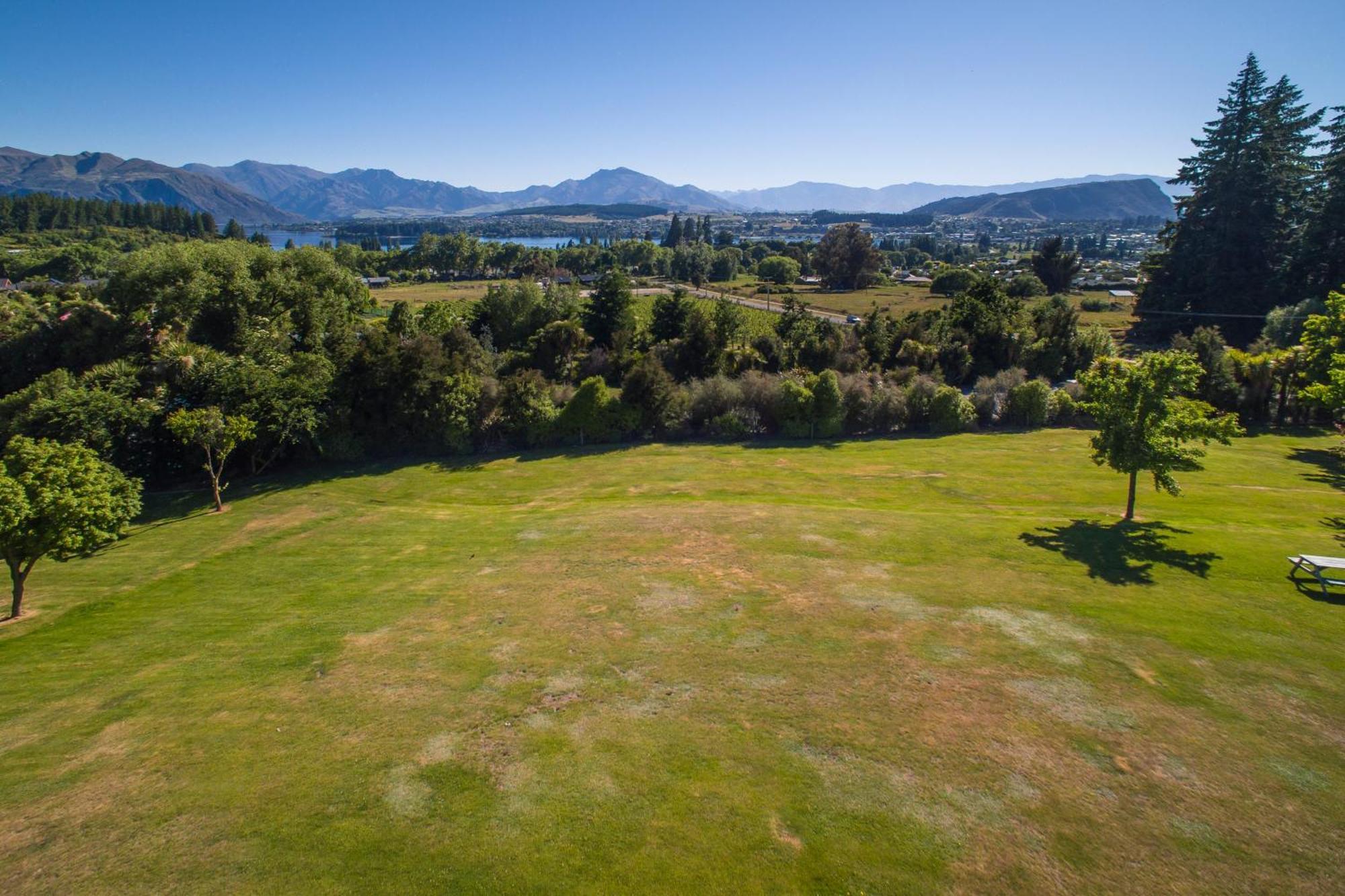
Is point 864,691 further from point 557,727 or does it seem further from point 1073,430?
point 1073,430

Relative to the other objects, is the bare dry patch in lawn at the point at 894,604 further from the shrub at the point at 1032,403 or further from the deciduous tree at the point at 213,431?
the shrub at the point at 1032,403

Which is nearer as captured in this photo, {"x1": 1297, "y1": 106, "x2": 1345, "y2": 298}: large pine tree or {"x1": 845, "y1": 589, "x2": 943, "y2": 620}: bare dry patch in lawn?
{"x1": 845, "y1": 589, "x2": 943, "y2": 620}: bare dry patch in lawn

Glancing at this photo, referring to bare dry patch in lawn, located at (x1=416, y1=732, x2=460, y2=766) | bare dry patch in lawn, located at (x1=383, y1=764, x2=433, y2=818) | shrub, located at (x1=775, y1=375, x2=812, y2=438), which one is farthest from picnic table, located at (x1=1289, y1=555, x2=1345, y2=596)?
shrub, located at (x1=775, y1=375, x2=812, y2=438)

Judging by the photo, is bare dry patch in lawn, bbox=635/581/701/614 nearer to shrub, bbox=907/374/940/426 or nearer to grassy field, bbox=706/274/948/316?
shrub, bbox=907/374/940/426

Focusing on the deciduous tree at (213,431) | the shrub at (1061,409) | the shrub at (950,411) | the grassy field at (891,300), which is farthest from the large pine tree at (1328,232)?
the deciduous tree at (213,431)

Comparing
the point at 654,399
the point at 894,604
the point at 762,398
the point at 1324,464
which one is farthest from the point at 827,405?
the point at 894,604
